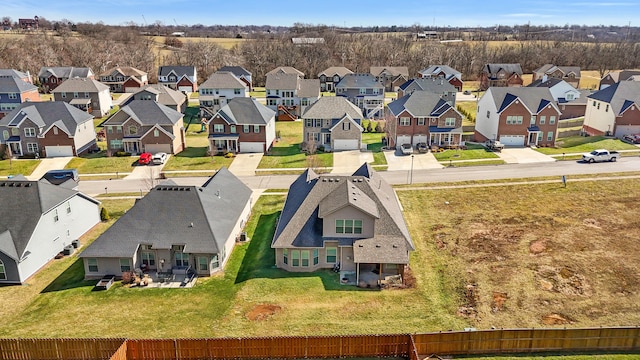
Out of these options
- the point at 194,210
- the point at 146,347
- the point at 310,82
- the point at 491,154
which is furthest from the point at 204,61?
the point at 146,347

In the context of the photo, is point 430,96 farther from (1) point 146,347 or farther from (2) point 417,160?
(1) point 146,347

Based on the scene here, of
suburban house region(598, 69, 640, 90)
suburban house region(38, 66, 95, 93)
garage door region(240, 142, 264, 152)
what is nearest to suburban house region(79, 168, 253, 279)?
garage door region(240, 142, 264, 152)

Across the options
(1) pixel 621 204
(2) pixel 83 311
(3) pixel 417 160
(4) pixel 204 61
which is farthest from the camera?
(4) pixel 204 61

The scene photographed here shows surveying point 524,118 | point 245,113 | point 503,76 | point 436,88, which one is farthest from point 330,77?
point 524,118

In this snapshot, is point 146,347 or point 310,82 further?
point 310,82

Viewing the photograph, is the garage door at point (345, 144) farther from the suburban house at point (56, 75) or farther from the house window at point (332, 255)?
the suburban house at point (56, 75)

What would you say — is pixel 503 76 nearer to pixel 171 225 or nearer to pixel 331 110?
pixel 331 110

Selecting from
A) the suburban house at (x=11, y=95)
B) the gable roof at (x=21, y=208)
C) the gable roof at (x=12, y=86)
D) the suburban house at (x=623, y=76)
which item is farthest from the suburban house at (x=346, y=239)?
the suburban house at (x=623, y=76)
